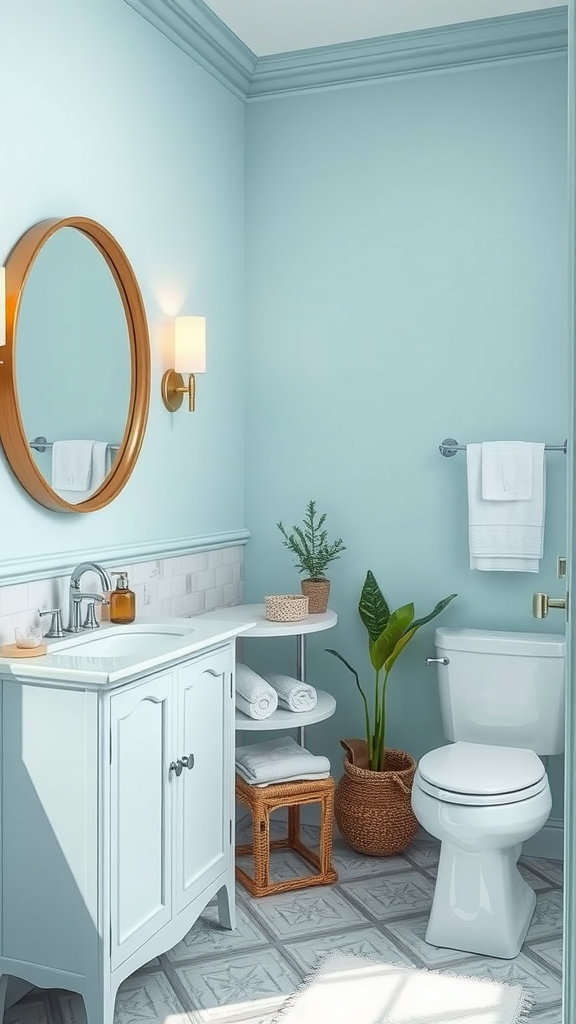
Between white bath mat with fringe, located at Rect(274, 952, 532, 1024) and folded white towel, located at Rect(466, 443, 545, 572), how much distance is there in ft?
4.10

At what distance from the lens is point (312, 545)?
3.26 meters

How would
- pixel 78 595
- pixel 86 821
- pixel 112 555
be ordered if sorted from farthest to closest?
pixel 112 555 → pixel 78 595 → pixel 86 821

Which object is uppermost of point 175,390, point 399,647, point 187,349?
point 187,349

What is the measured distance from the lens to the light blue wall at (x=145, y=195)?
7.29 ft

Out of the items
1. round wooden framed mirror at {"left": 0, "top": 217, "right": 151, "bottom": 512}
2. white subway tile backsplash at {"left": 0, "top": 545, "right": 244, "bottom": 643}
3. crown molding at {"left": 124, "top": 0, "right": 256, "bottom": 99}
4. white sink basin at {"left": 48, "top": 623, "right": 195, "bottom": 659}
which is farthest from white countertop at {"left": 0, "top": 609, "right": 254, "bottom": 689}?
crown molding at {"left": 124, "top": 0, "right": 256, "bottom": 99}

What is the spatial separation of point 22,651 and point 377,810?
1463mm

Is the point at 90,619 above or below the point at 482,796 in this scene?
above

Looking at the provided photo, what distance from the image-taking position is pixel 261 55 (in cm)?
326

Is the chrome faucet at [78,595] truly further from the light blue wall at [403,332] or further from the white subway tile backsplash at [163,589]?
the light blue wall at [403,332]

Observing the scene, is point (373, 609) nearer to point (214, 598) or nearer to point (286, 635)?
point (286, 635)

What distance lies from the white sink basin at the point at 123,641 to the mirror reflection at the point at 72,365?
36 centimetres

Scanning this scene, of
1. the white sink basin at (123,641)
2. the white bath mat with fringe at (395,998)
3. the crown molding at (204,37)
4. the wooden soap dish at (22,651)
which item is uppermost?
the crown molding at (204,37)

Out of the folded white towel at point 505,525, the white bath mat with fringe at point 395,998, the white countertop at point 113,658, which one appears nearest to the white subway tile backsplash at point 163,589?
the white countertop at point 113,658

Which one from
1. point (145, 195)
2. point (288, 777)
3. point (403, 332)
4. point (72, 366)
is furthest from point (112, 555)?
point (403, 332)
